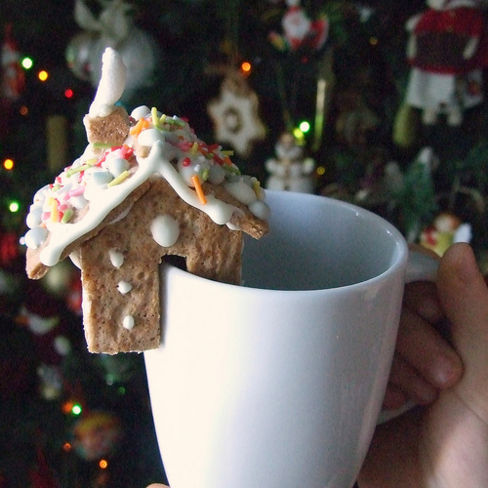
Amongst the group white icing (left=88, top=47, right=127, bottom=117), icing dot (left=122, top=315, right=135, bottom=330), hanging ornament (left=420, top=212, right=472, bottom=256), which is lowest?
hanging ornament (left=420, top=212, right=472, bottom=256)

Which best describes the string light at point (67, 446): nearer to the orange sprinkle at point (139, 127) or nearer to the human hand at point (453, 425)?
the human hand at point (453, 425)

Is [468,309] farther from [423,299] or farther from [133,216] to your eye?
[133,216]

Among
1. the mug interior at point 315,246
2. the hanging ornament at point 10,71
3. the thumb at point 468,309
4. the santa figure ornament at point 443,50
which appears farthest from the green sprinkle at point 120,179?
the santa figure ornament at point 443,50

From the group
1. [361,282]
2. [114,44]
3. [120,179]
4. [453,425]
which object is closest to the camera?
[120,179]

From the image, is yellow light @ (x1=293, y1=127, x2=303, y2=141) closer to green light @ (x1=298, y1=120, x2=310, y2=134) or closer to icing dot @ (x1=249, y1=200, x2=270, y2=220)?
green light @ (x1=298, y1=120, x2=310, y2=134)

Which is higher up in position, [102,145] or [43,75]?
[102,145]

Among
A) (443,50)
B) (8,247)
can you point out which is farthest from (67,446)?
(443,50)

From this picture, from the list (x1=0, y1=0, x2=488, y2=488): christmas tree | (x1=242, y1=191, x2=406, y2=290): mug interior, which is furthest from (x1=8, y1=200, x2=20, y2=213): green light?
(x1=242, y1=191, x2=406, y2=290): mug interior
